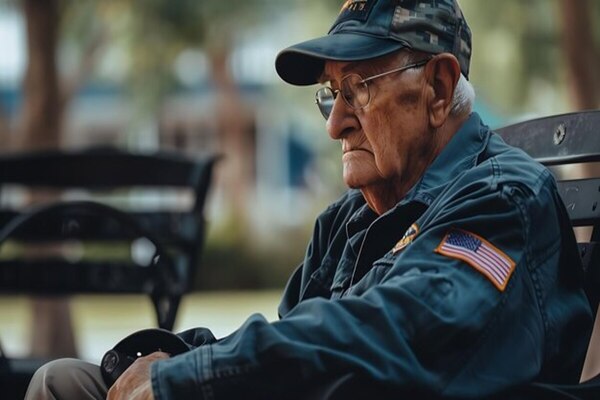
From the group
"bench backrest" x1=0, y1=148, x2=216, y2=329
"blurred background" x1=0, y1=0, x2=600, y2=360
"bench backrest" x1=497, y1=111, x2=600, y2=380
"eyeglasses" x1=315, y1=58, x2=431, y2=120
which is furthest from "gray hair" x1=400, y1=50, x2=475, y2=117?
"blurred background" x1=0, y1=0, x2=600, y2=360

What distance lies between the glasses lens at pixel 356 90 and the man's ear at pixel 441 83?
15 centimetres

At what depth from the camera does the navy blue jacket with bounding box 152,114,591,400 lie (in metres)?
2.38

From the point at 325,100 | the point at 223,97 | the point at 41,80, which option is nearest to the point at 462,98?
the point at 325,100

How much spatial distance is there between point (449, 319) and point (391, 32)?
30.9 inches

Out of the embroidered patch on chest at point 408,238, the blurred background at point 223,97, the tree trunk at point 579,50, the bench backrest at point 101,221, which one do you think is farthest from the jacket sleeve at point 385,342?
the tree trunk at point 579,50

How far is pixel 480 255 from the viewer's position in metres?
2.50

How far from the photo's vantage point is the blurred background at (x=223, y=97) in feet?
34.9

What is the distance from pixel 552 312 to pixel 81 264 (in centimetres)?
348

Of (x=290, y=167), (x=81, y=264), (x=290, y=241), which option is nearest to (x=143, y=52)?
(x=290, y=241)

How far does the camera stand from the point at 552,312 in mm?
2631

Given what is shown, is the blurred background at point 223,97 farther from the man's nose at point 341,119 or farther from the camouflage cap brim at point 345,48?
the camouflage cap brim at point 345,48

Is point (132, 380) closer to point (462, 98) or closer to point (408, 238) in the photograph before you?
point (408, 238)

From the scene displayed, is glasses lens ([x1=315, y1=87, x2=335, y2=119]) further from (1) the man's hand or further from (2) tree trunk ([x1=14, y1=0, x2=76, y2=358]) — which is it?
(2) tree trunk ([x1=14, y1=0, x2=76, y2=358])

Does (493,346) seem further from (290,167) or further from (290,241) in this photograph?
(290,167)
